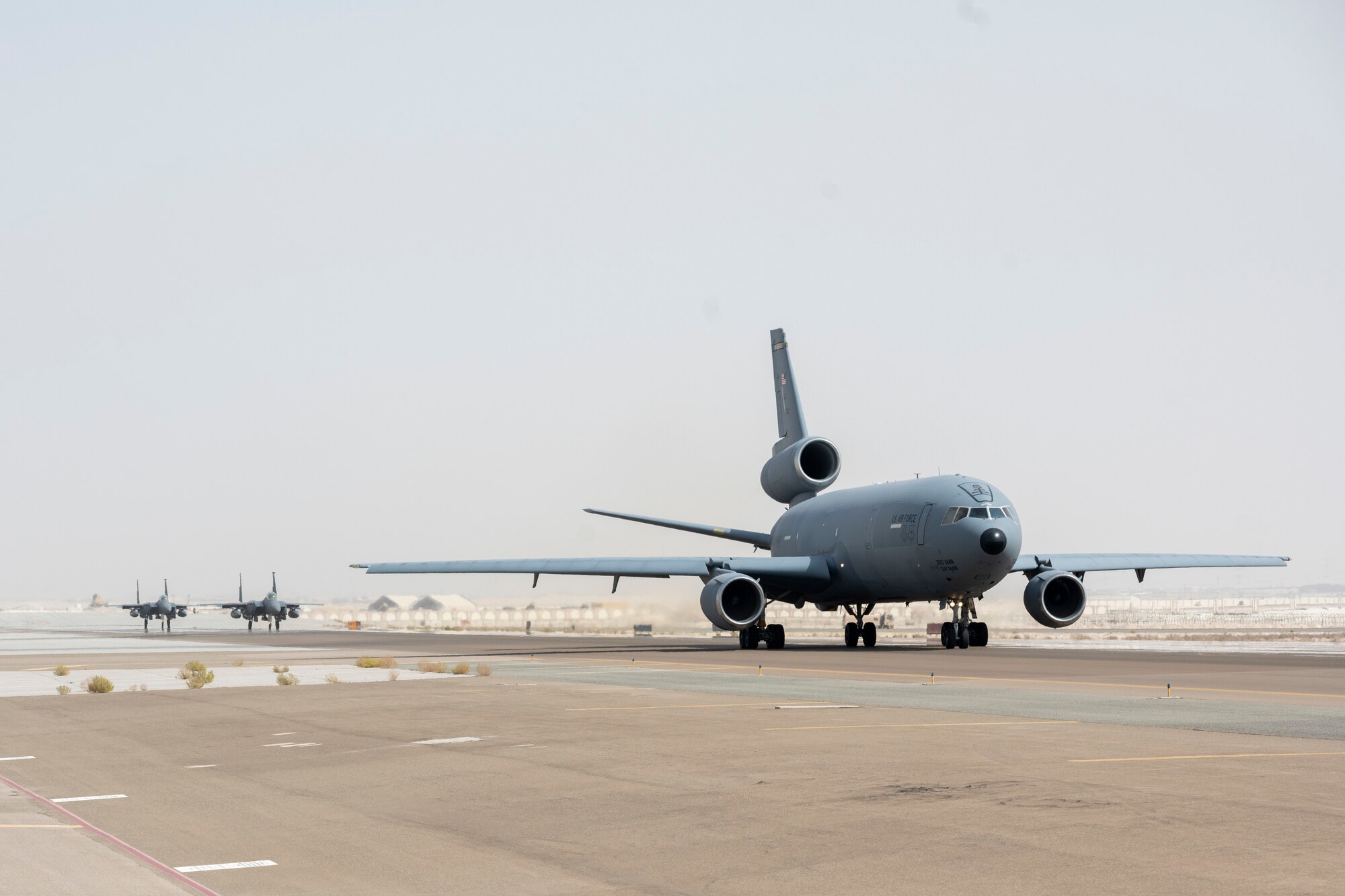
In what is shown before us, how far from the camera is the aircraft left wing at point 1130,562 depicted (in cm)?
4547

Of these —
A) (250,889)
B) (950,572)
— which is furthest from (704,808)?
(950,572)

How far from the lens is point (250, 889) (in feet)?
27.2

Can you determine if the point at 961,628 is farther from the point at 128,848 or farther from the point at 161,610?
the point at 161,610

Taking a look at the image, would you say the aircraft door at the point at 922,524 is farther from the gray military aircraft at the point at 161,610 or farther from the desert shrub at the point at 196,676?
the gray military aircraft at the point at 161,610

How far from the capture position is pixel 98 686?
2684 centimetres

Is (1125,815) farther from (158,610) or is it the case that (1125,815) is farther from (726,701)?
(158,610)

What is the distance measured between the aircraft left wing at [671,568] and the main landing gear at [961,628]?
4979 mm

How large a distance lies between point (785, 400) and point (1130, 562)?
674 inches

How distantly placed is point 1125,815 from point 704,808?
3.22 m

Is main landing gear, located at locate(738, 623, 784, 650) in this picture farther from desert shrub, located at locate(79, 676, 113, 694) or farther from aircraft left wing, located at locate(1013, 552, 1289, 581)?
desert shrub, located at locate(79, 676, 113, 694)

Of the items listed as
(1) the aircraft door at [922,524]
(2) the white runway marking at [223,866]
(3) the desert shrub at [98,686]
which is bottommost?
(2) the white runway marking at [223,866]

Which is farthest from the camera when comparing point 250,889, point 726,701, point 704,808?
point 726,701

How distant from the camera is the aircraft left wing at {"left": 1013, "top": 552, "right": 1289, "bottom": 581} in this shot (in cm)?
4547

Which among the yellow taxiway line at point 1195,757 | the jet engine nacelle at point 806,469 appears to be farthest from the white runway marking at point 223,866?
the jet engine nacelle at point 806,469
